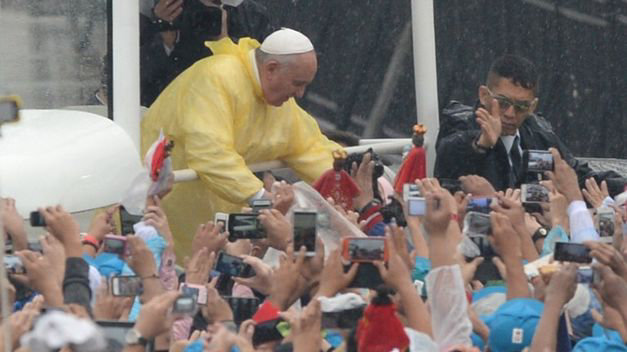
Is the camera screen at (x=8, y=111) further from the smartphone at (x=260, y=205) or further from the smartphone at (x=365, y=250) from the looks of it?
the smartphone at (x=260, y=205)

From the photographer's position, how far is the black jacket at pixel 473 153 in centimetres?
923

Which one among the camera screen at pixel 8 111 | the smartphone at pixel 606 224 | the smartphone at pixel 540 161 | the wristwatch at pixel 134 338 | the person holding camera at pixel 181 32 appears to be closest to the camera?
the wristwatch at pixel 134 338

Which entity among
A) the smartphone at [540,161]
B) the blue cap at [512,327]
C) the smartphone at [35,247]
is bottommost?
the blue cap at [512,327]

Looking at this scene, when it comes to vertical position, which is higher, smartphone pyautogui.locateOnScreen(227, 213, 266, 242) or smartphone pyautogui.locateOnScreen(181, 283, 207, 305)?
smartphone pyautogui.locateOnScreen(227, 213, 266, 242)

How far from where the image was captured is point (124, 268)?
24.2ft

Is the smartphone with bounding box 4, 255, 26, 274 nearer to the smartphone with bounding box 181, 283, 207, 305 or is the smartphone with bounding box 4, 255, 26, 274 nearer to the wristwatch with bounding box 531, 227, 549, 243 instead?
the smartphone with bounding box 181, 283, 207, 305

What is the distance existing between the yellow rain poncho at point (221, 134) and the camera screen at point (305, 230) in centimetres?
206

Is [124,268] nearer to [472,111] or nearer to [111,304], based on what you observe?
[111,304]

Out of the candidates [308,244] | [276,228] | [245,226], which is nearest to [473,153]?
[245,226]

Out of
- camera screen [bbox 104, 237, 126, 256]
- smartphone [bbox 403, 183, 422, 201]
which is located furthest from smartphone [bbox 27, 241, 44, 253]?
smartphone [bbox 403, 183, 422, 201]

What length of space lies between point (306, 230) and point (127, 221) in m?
1.18

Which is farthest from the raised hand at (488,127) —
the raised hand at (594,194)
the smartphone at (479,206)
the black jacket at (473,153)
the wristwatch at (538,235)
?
the smartphone at (479,206)

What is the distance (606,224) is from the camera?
7.56 metres

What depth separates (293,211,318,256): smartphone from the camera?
6.85 meters
